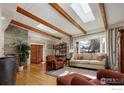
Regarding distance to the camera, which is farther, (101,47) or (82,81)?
(101,47)

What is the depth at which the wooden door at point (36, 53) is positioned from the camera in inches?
285

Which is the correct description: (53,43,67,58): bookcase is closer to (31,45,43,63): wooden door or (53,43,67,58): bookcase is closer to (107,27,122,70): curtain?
(31,45,43,63): wooden door

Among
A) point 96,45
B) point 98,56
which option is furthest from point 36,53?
point 98,56

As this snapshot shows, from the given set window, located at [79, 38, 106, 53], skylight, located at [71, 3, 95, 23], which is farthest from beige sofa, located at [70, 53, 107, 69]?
skylight, located at [71, 3, 95, 23]

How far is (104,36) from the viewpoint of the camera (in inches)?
197

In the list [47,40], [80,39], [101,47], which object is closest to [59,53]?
[47,40]

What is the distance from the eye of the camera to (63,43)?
23.2 ft

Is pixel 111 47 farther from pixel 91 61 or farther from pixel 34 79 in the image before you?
pixel 34 79

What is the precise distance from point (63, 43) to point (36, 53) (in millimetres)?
2096

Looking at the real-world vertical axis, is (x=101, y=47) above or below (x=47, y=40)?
below

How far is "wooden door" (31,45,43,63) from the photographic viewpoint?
23.8ft

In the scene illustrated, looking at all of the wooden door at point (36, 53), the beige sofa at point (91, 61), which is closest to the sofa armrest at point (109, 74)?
the beige sofa at point (91, 61)
